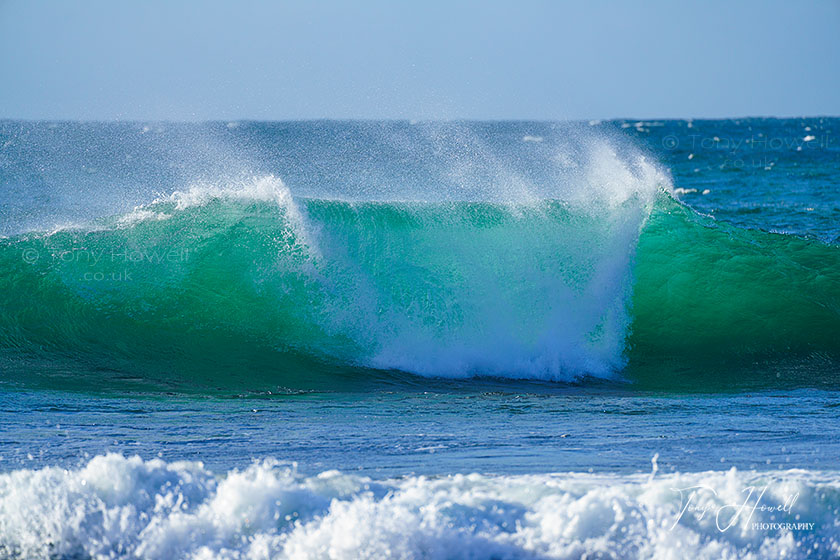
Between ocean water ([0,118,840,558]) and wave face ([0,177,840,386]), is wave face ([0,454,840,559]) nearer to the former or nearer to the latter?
ocean water ([0,118,840,558])

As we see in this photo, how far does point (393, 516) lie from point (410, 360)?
4.13 meters

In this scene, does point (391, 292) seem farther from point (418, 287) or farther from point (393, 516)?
point (393, 516)

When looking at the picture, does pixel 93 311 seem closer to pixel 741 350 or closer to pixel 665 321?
pixel 665 321

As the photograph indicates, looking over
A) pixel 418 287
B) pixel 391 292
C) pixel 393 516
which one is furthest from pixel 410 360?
pixel 393 516

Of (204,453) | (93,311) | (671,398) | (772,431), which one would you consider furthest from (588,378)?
(93,311)

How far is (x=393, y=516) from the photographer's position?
147 inches

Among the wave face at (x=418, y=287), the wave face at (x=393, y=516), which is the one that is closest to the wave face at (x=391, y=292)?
the wave face at (x=418, y=287)

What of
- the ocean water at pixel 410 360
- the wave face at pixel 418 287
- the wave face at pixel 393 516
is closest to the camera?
the wave face at pixel 393 516

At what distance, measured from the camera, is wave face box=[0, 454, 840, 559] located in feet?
12.0

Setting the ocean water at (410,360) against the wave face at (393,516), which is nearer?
the wave face at (393,516)

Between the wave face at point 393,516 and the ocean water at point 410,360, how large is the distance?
1 centimetres

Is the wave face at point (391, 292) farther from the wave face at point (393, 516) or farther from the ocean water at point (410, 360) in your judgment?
the wave face at point (393, 516)

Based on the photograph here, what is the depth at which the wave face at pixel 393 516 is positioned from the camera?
12.0 ft

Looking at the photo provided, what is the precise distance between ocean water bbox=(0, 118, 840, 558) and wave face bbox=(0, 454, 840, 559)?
12 millimetres
